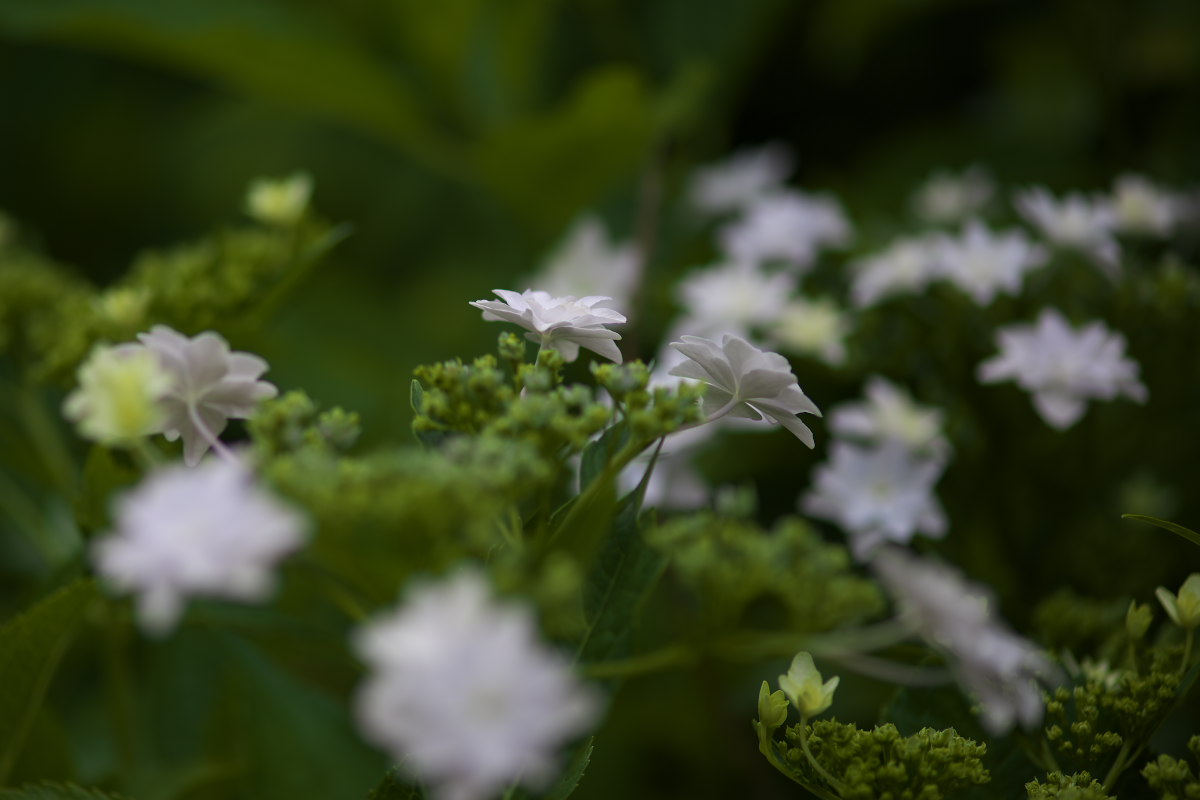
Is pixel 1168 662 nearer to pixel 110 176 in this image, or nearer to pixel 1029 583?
pixel 1029 583

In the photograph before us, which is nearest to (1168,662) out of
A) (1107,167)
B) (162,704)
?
(162,704)

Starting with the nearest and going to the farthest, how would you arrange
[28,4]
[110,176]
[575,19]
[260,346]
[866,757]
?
[866,757], [260,346], [28,4], [575,19], [110,176]

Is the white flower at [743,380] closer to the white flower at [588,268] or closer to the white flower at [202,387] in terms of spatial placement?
the white flower at [202,387]

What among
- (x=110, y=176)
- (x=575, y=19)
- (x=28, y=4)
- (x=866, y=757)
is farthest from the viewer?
(x=110, y=176)

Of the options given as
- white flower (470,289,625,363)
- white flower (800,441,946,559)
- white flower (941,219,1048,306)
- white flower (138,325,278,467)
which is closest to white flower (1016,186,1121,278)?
white flower (941,219,1048,306)

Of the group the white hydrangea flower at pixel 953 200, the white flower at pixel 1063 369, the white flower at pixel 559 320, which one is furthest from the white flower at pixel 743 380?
the white hydrangea flower at pixel 953 200

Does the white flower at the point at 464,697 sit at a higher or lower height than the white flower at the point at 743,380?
lower

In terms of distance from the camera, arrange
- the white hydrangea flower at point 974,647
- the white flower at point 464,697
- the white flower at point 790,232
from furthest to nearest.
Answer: the white flower at point 790,232 → the white hydrangea flower at point 974,647 → the white flower at point 464,697
